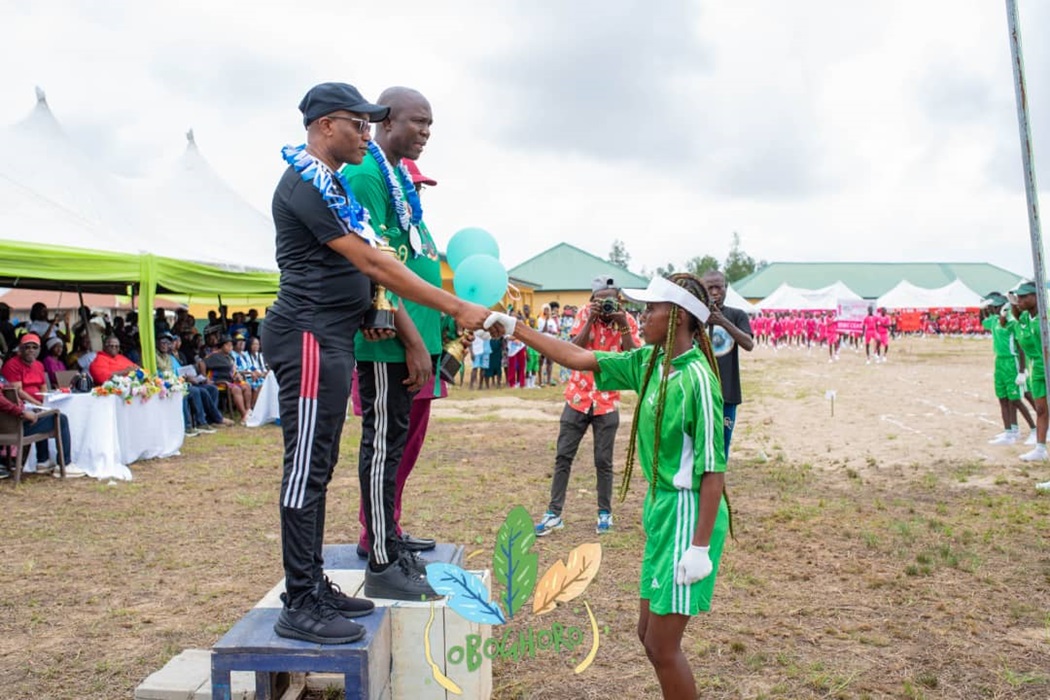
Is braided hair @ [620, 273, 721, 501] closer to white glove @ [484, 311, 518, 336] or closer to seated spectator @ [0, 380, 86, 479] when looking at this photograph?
white glove @ [484, 311, 518, 336]

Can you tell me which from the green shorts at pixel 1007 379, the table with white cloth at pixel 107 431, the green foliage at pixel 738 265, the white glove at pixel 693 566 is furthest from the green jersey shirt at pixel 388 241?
the green foliage at pixel 738 265

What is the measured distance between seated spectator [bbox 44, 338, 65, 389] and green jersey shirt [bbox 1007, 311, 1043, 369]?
40.0 feet

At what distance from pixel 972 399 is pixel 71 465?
16235 millimetres

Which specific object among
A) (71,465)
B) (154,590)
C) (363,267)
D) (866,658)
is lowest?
(866,658)

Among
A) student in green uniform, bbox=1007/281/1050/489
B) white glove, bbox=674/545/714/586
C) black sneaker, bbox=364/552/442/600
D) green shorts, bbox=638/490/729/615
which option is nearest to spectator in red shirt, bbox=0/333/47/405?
black sneaker, bbox=364/552/442/600

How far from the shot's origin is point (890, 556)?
19.2 ft

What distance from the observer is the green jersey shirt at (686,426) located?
2.82 meters

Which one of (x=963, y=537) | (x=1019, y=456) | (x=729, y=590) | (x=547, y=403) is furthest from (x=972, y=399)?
(x=729, y=590)

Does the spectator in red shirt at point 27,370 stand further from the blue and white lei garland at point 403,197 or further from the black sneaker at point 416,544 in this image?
the blue and white lei garland at point 403,197

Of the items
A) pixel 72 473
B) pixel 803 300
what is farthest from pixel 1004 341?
pixel 803 300

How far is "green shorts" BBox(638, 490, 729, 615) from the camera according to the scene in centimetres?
283

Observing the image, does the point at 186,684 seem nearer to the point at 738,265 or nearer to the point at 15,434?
the point at 15,434

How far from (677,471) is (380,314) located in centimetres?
127

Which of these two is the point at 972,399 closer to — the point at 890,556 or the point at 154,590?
the point at 890,556
